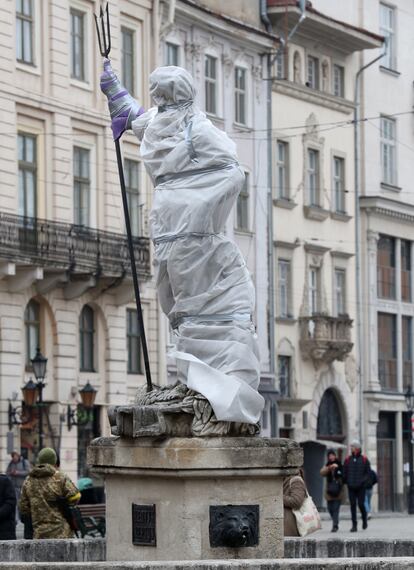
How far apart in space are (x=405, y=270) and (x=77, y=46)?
19672mm

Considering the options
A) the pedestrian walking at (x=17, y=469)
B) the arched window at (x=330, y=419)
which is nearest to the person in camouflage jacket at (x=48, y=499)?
the pedestrian walking at (x=17, y=469)

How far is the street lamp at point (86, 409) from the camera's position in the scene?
139 ft

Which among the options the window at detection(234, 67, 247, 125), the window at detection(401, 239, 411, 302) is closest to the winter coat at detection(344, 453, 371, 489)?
the window at detection(234, 67, 247, 125)

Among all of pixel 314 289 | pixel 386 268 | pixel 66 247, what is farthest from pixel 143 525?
pixel 386 268

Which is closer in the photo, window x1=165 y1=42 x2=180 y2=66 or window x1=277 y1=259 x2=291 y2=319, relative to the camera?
window x1=165 y1=42 x2=180 y2=66

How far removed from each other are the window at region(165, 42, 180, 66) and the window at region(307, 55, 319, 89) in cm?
766

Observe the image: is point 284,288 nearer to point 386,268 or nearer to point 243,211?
point 243,211

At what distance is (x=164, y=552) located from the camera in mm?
13445

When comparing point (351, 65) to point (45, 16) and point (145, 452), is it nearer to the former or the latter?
point (45, 16)

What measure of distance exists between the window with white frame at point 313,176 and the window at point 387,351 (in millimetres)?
5024

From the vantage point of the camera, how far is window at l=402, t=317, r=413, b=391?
62.1 m

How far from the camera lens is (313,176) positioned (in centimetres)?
5738

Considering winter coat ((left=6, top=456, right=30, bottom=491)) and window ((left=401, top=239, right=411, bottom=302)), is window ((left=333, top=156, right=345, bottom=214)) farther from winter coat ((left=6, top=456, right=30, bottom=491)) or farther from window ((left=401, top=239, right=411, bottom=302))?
winter coat ((left=6, top=456, right=30, bottom=491))

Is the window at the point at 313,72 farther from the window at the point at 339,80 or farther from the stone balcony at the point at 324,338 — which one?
the stone balcony at the point at 324,338
